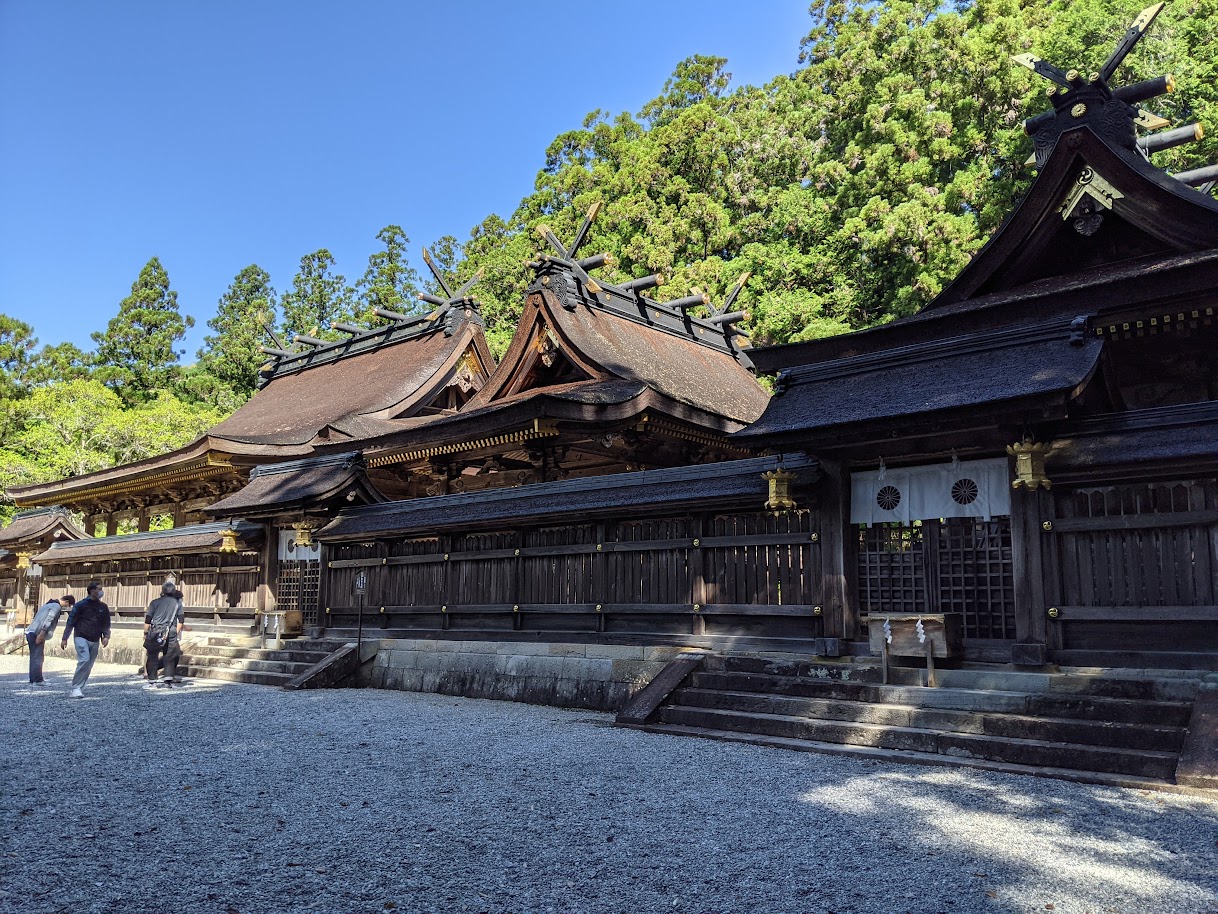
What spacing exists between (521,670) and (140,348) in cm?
4575

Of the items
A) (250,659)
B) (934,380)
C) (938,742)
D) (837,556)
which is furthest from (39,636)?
(934,380)

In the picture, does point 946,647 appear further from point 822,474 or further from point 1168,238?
point 1168,238

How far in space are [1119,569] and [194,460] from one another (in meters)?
19.1

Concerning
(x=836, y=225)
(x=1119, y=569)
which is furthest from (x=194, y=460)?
(x=836, y=225)

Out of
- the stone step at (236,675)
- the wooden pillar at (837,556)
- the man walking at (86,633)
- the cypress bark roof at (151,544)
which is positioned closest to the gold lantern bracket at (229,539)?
the cypress bark roof at (151,544)

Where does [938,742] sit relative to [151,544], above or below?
below

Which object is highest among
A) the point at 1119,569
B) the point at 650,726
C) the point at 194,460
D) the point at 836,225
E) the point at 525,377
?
the point at 836,225

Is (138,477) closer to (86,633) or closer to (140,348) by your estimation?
(86,633)

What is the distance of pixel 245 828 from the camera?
5.70m

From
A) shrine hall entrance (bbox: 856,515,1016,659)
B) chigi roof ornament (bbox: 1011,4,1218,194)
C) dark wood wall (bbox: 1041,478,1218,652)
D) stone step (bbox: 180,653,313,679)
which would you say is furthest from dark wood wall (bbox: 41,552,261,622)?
chigi roof ornament (bbox: 1011,4,1218,194)

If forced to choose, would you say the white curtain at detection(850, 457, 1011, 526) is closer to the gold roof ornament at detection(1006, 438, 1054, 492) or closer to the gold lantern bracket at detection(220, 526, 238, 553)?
the gold roof ornament at detection(1006, 438, 1054, 492)

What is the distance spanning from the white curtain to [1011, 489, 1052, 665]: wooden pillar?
0.26m

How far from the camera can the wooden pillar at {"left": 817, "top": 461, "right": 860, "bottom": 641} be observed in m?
9.95

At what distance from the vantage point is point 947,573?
952 cm
